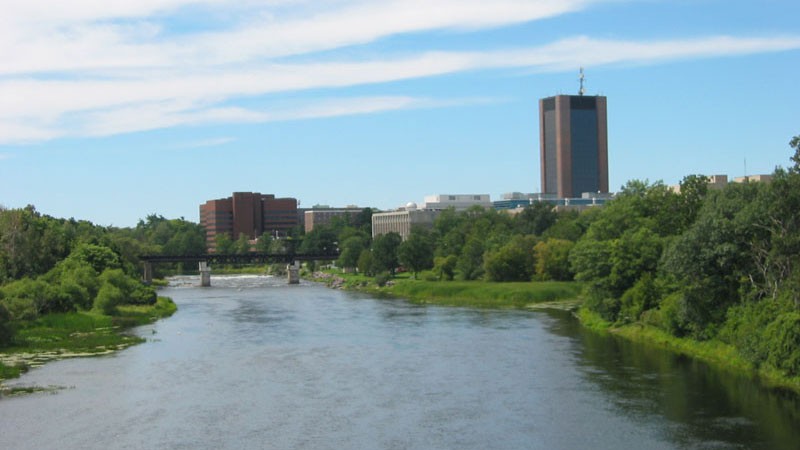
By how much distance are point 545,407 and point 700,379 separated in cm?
971

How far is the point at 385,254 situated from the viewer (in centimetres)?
14125

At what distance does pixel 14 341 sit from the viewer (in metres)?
59.2

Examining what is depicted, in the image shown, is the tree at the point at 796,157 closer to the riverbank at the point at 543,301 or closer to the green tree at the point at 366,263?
the riverbank at the point at 543,301

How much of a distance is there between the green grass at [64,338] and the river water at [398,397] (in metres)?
1.85

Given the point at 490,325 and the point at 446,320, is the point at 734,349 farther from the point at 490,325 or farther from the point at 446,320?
the point at 446,320

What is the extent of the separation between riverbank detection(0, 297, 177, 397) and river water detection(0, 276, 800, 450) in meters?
1.77

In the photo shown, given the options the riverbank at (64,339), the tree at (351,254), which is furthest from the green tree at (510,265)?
the tree at (351,254)

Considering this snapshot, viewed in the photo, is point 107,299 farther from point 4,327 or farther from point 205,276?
point 205,276

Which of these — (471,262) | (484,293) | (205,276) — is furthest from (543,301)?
(205,276)

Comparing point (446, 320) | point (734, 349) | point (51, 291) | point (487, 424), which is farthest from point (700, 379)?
point (51, 291)

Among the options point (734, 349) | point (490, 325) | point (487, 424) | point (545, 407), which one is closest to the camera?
point (487, 424)

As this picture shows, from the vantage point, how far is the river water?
35281 mm

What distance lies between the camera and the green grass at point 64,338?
54363 millimetres

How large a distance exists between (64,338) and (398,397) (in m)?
30.3
